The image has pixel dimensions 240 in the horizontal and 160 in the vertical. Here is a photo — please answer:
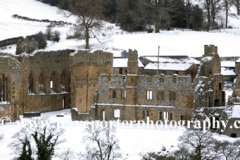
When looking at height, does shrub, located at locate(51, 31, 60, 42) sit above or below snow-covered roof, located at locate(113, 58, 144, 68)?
above

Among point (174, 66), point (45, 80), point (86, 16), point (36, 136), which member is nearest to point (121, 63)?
point (86, 16)

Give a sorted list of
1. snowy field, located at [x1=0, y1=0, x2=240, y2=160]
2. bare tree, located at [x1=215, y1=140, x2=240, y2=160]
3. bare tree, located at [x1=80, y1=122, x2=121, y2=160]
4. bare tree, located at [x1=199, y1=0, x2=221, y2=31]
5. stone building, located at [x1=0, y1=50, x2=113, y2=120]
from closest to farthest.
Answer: bare tree, located at [x1=215, y1=140, x2=240, y2=160] < bare tree, located at [x1=80, y1=122, x2=121, y2=160] < snowy field, located at [x1=0, y1=0, x2=240, y2=160] < stone building, located at [x1=0, y1=50, x2=113, y2=120] < bare tree, located at [x1=199, y1=0, x2=221, y2=31]

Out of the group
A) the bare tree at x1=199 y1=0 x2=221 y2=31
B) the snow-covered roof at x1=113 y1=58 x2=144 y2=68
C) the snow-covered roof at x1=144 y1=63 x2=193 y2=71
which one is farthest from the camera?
the bare tree at x1=199 y1=0 x2=221 y2=31

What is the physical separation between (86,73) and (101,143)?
1788 centimetres

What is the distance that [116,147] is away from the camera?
54562mm

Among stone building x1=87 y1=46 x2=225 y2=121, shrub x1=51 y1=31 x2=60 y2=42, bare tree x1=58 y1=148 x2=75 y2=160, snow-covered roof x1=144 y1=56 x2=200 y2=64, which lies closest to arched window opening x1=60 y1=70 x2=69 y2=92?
stone building x1=87 y1=46 x2=225 y2=121

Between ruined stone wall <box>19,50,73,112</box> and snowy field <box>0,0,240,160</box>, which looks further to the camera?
ruined stone wall <box>19,50,73,112</box>

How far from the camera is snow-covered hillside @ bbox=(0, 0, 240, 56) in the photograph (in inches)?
3526

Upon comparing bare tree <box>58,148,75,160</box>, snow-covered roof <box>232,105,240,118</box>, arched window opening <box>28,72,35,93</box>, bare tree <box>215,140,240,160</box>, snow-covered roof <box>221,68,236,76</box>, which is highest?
snow-covered roof <box>221,68,236,76</box>

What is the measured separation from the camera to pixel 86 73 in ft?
237

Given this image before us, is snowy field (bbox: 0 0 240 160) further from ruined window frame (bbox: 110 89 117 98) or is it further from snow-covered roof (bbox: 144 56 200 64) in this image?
ruined window frame (bbox: 110 89 117 98)

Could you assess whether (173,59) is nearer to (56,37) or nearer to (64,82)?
(64,82)

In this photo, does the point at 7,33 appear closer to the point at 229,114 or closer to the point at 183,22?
the point at 183,22

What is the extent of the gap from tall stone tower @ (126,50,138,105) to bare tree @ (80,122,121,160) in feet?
21.5
